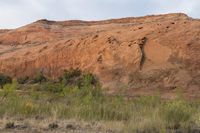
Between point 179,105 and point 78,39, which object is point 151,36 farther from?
point 179,105

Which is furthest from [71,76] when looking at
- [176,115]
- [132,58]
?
[176,115]

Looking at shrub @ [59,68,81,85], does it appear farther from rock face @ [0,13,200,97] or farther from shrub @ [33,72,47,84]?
shrub @ [33,72,47,84]

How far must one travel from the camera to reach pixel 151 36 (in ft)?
144

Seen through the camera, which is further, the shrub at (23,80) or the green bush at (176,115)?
the shrub at (23,80)

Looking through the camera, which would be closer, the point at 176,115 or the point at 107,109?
the point at 176,115

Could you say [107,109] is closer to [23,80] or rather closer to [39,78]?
[39,78]

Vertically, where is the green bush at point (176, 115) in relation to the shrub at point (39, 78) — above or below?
above

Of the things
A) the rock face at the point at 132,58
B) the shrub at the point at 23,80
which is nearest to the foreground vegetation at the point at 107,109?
the rock face at the point at 132,58

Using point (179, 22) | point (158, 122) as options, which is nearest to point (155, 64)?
point (179, 22)

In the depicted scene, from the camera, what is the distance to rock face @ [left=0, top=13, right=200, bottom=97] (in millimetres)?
39344

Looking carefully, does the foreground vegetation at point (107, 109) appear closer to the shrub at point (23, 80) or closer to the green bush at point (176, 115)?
the green bush at point (176, 115)

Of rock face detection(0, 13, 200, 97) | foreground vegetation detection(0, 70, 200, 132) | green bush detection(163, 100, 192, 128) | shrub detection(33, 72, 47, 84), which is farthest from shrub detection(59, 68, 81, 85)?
green bush detection(163, 100, 192, 128)

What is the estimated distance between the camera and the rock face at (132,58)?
1549 inches

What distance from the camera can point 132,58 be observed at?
43062 millimetres
